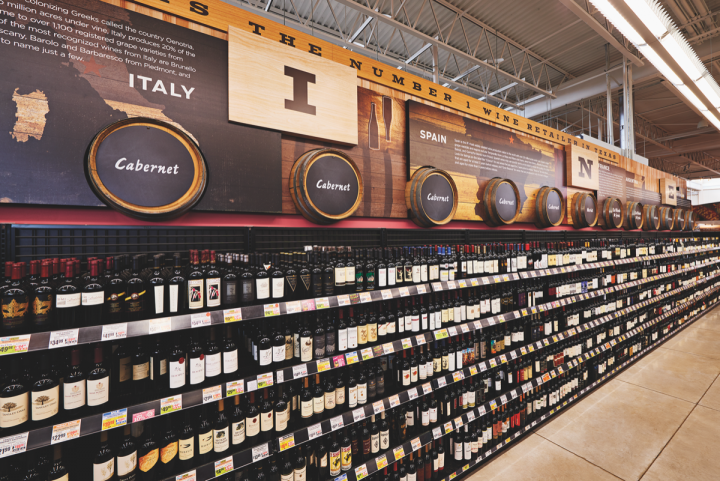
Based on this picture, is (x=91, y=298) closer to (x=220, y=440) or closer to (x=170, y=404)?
(x=170, y=404)

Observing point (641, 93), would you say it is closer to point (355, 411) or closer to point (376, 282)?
point (376, 282)

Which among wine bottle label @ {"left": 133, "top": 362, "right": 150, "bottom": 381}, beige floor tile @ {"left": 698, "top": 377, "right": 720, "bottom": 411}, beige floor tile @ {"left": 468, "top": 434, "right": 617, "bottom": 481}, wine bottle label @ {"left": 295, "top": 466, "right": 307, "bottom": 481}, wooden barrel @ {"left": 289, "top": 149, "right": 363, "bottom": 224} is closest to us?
wine bottle label @ {"left": 133, "top": 362, "right": 150, "bottom": 381}

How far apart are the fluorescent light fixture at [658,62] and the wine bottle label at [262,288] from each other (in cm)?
443

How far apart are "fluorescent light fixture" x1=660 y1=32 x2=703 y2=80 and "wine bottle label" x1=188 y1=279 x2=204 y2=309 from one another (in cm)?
470

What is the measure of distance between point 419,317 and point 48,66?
269cm

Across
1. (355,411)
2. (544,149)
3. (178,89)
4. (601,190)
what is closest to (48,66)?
(178,89)

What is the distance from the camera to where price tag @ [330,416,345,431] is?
1.76 m

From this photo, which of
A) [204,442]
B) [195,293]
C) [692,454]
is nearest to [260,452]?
[204,442]

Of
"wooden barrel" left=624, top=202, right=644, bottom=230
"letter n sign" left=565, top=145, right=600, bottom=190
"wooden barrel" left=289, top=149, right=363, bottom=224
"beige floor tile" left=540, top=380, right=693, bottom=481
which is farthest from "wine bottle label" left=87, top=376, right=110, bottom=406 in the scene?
"wooden barrel" left=624, top=202, right=644, bottom=230

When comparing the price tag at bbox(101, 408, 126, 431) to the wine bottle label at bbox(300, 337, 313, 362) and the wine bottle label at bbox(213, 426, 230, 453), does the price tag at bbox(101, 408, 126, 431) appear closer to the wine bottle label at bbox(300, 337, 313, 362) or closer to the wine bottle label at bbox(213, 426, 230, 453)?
→ the wine bottle label at bbox(213, 426, 230, 453)

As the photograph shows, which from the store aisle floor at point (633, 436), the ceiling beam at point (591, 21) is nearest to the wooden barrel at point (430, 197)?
the store aisle floor at point (633, 436)

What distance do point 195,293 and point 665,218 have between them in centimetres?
915

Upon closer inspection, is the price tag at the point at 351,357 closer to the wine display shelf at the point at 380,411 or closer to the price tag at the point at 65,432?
the wine display shelf at the point at 380,411

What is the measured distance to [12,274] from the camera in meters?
1.12
